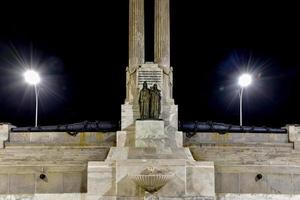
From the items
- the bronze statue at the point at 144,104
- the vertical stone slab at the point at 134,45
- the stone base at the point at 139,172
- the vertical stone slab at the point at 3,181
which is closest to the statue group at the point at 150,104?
the bronze statue at the point at 144,104

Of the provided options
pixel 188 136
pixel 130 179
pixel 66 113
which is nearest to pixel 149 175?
pixel 130 179

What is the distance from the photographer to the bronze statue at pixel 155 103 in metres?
24.7

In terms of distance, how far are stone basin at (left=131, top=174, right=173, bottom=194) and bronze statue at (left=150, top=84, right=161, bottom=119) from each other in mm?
4183

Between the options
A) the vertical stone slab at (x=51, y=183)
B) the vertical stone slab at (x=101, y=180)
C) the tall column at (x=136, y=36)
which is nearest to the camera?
the vertical stone slab at (x=101, y=180)

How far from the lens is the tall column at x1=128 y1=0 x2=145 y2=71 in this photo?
92.9 ft

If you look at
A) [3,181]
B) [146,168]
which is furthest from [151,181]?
[3,181]

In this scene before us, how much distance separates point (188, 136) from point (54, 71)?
19.7m

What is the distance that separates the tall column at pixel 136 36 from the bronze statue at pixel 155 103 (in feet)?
11.3

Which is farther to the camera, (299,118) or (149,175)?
(299,118)

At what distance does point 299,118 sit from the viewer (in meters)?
43.1

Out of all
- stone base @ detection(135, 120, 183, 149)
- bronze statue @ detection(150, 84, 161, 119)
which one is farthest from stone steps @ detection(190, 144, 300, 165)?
bronze statue @ detection(150, 84, 161, 119)

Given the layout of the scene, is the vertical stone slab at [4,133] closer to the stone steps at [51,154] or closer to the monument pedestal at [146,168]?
the stone steps at [51,154]

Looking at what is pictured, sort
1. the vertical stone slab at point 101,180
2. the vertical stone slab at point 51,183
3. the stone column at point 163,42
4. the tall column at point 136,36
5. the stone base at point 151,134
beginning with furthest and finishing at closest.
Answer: the tall column at point 136,36 → the stone column at point 163,42 → the stone base at point 151,134 → the vertical stone slab at point 51,183 → the vertical stone slab at point 101,180

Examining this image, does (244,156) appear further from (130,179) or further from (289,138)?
(130,179)
